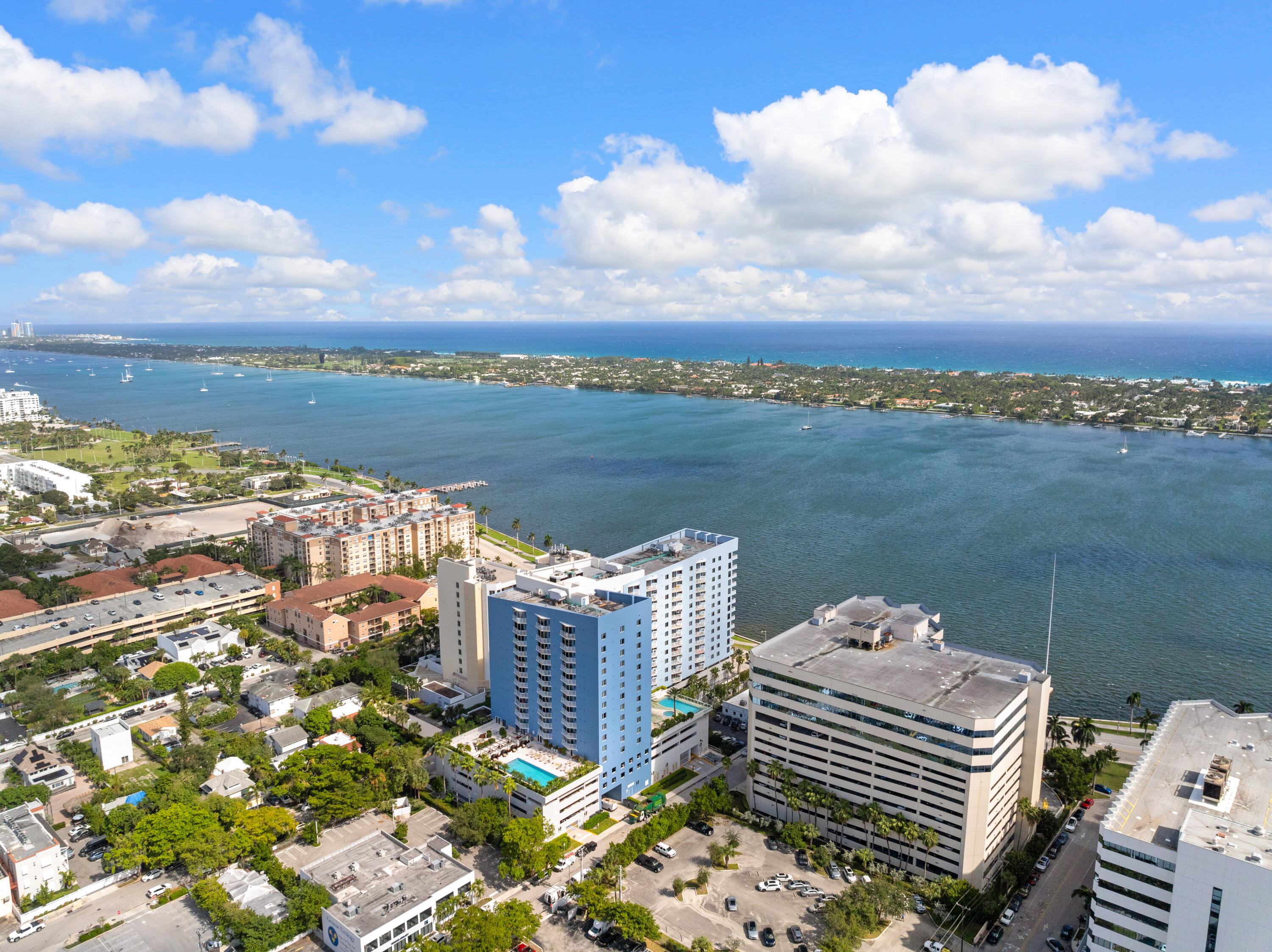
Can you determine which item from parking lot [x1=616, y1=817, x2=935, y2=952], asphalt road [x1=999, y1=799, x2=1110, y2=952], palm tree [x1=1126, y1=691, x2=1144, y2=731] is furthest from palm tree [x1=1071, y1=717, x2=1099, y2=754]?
parking lot [x1=616, y1=817, x2=935, y2=952]

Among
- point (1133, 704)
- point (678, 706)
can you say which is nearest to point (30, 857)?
point (678, 706)

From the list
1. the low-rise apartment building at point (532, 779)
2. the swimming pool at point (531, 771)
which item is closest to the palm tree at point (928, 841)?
the low-rise apartment building at point (532, 779)

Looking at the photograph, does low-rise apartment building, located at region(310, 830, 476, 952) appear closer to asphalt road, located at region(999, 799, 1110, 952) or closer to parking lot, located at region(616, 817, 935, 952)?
parking lot, located at region(616, 817, 935, 952)

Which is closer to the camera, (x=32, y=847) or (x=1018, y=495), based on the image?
(x=32, y=847)

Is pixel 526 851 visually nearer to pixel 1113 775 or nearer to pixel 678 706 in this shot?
pixel 678 706

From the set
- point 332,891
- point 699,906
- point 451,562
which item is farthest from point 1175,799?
point 451,562

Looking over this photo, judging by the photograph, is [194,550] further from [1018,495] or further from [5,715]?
[1018,495]

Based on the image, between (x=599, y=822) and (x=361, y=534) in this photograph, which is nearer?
(x=599, y=822)
